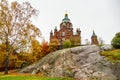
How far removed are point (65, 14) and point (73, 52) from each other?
3196 inches

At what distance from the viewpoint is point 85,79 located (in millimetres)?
26328

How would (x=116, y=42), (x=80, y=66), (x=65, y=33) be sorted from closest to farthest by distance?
1. (x=80, y=66)
2. (x=116, y=42)
3. (x=65, y=33)

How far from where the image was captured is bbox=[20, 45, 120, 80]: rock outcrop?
26.5 m

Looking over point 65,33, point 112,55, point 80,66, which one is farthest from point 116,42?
point 65,33

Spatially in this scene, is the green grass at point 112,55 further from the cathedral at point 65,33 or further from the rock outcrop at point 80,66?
the cathedral at point 65,33

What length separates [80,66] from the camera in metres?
29.2

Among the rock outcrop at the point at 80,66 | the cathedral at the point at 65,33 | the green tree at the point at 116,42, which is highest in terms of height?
the cathedral at the point at 65,33

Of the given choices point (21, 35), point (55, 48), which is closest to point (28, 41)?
point (21, 35)

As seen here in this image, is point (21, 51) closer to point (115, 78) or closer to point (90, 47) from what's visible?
point (90, 47)

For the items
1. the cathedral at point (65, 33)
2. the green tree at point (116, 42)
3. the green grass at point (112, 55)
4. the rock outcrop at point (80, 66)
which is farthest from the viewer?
the cathedral at point (65, 33)

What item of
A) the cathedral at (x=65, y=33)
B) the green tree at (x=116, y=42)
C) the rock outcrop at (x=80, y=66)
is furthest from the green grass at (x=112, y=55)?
the cathedral at (x=65, y=33)

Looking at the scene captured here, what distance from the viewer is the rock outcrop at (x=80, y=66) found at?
26547 millimetres

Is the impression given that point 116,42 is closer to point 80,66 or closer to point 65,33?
point 80,66

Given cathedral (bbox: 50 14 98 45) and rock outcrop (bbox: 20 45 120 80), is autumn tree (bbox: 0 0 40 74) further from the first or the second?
cathedral (bbox: 50 14 98 45)
